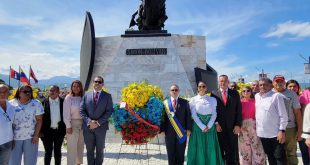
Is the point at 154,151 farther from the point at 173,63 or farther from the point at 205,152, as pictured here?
the point at 173,63

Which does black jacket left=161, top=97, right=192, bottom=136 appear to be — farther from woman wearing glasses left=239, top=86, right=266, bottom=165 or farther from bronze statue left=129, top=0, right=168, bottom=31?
bronze statue left=129, top=0, right=168, bottom=31

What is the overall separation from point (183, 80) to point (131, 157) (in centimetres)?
430

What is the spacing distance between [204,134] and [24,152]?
2.98m

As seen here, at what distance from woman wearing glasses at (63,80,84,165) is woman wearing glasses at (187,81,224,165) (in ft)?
6.88

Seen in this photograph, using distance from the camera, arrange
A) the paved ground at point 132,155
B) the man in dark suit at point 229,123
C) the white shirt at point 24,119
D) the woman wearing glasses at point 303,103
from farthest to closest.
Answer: the paved ground at point 132,155 < the man in dark suit at point 229,123 < the woman wearing glasses at point 303,103 < the white shirt at point 24,119

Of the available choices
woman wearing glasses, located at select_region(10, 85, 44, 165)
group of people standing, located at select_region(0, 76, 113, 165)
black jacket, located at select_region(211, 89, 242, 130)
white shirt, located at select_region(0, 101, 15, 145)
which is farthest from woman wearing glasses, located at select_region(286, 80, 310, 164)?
white shirt, located at select_region(0, 101, 15, 145)

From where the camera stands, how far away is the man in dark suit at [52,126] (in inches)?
199

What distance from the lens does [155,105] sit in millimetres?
5469

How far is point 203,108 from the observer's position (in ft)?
16.5

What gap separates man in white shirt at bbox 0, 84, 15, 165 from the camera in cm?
395

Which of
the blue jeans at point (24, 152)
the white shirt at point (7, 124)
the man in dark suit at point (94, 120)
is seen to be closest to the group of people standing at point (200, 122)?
the man in dark suit at point (94, 120)

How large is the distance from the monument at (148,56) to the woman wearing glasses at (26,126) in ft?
18.6

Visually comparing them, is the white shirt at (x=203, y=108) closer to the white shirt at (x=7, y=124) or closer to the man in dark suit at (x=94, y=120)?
the man in dark suit at (x=94, y=120)

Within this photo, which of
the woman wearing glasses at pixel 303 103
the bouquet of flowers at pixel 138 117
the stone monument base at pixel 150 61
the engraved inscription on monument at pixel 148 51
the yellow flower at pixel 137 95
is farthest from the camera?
the engraved inscription on monument at pixel 148 51
